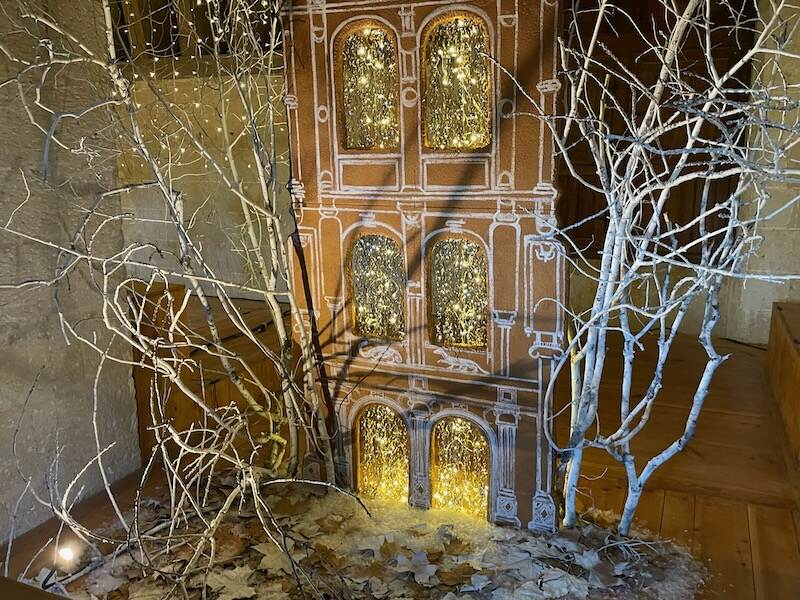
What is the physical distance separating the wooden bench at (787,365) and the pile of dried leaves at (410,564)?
136 centimetres

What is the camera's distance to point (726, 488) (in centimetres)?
325

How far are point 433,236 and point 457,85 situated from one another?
1.80 feet

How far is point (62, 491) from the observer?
2.91m

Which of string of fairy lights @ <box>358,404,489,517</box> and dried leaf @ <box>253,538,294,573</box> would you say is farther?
string of fairy lights @ <box>358,404,489,517</box>

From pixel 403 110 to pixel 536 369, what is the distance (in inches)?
41.9

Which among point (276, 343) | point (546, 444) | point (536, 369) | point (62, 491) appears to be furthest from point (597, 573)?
point (276, 343)

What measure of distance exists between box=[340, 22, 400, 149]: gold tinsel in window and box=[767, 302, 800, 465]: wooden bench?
2513 mm

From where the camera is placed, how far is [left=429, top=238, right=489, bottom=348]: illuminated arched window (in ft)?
8.60

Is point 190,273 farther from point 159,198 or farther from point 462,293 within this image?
point 159,198

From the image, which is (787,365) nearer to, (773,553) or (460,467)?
(773,553)

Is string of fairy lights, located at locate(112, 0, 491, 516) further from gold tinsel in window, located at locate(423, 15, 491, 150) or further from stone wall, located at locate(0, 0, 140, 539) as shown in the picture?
stone wall, located at locate(0, 0, 140, 539)

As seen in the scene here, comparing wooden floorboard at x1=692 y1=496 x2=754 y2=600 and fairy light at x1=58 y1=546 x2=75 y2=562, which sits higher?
fairy light at x1=58 y1=546 x2=75 y2=562

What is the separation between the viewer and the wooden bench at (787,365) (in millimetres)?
3631

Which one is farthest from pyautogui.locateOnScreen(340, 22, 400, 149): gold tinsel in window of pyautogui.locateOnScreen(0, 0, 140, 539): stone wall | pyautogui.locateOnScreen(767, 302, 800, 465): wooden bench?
pyautogui.locateOnScreen(767, 302, 800, 465): wooden bench
